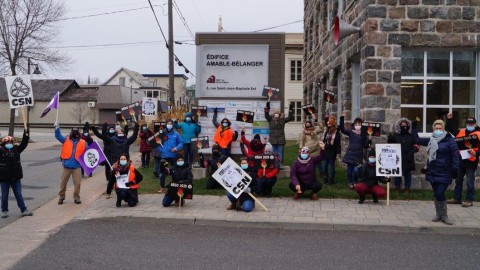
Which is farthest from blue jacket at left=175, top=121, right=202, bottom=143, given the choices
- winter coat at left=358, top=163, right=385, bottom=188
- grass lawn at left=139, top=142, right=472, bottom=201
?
winter coat at left=358, top=163, right=385, bottom=188

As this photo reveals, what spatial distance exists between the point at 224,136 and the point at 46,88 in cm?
5227

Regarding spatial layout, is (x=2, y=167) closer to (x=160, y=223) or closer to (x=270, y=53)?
(x=160, y=223)

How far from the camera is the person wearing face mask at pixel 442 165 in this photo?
8.68 meters

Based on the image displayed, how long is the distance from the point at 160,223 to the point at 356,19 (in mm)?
7321

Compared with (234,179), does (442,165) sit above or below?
above

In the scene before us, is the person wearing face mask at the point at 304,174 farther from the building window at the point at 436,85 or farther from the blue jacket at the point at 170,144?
the blue jacket at the point at 170,144

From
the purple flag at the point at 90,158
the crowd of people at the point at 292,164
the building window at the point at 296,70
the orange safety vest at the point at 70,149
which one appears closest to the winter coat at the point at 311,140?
the crowd of people at the point at 292,164

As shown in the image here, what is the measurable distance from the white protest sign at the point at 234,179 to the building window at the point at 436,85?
4682 mm

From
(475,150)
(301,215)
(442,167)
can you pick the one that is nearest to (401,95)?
(475,150)

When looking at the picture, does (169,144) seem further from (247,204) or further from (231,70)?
(247,204)

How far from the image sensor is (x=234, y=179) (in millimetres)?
9883

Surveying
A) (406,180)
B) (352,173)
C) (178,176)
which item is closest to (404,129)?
(406,180)

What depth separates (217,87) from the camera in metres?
14.7

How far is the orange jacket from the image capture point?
13.2 metres
